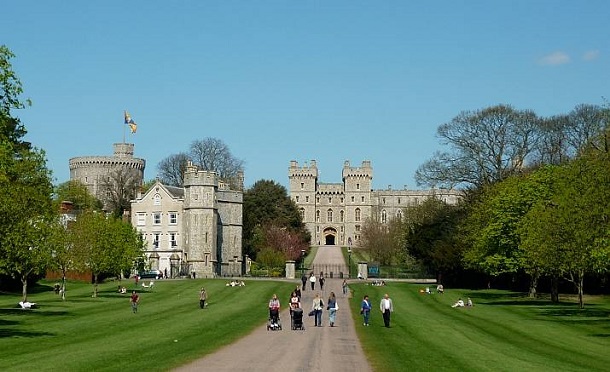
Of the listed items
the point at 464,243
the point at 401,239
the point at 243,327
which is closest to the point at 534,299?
the point at 464,243

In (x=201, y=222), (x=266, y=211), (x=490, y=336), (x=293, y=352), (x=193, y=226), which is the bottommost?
(x=490, y=336)

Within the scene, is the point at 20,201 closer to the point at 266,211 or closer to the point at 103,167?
the point at 266,211

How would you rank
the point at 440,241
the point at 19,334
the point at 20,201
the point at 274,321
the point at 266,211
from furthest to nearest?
1. the point at 266,211
2. the point at 440,241
3. the point at 20,201
4. the point at 274,321
5. the point at 19,334

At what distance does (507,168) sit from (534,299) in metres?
18.0

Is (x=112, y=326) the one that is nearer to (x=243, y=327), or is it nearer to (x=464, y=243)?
(x=243, y=327)

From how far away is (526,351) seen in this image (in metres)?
31.4

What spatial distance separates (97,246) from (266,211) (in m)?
61.5

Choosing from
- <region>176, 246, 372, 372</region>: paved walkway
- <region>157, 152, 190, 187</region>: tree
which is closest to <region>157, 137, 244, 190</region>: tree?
<region>157, 152, 190, 187</region>: tree

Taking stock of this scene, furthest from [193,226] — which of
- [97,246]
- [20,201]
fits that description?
[20,201]

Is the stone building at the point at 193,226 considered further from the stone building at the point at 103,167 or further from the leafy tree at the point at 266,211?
the stone building at the point at 103,167

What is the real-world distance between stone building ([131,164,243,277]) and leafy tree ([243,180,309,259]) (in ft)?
39.6

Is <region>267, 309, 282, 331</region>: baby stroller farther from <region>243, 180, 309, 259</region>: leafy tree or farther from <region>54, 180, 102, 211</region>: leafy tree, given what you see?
<region>54, 180, 102, 211</region>: leafy tree

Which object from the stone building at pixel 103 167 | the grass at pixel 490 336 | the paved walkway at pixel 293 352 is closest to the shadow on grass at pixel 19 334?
the paved walkway at pixel 293 352

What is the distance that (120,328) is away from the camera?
37.5 m
